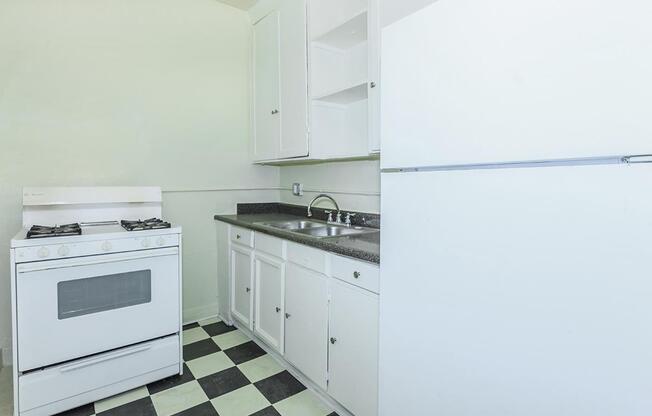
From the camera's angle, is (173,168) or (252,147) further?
(252,147)

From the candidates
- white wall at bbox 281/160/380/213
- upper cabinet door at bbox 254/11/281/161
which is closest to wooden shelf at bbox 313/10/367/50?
upper cabinet door at bbox 254/11/281/161

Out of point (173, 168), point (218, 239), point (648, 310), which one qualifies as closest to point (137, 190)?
point (173, 168)

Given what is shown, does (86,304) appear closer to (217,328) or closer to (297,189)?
(217,328)

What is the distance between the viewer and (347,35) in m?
2.12

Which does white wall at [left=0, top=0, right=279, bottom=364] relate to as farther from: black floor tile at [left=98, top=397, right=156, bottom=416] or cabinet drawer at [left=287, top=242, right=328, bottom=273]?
cabinet drawer at [left=287, top=242, right=328, bottom=273]

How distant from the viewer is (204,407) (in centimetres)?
173

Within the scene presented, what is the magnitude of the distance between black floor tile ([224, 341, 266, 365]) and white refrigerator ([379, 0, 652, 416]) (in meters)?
1.28

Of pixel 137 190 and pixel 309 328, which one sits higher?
pixel 137 190

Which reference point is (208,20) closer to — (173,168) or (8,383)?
(173,168)

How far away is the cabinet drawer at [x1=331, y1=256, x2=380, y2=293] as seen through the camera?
4.53ft

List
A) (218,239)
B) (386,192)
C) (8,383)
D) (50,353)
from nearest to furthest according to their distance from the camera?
1. (386,192)
2. (50,353)
3. (8,383)
4. (218,239)

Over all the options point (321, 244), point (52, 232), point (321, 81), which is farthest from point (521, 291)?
point (52, 232)

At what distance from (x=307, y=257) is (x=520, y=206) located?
1.14 m

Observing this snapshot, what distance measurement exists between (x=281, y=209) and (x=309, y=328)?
4.99 ft
